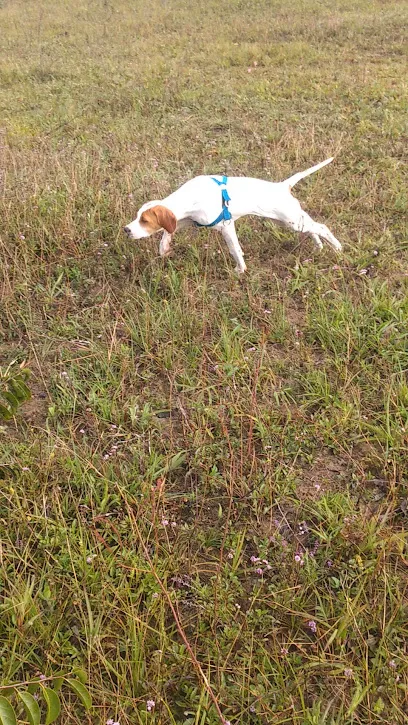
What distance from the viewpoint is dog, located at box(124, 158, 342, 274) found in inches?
141

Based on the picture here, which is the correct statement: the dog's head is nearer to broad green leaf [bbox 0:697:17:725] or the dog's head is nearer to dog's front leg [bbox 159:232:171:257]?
dog's front leg [bbox 159:232:171:257]

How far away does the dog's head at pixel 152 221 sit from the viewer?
354cm

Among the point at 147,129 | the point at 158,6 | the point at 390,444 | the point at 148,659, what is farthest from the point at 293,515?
the point at 158,6

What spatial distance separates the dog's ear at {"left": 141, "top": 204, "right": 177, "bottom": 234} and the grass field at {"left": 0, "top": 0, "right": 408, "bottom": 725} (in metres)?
0.42

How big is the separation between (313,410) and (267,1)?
13.2 meters

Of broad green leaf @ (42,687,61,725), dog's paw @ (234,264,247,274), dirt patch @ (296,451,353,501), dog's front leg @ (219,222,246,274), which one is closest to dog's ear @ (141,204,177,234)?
dog's front leg @ (219,222,246,274)

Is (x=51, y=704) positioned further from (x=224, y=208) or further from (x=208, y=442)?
(x=224, y=208)

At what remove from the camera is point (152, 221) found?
3.58 m

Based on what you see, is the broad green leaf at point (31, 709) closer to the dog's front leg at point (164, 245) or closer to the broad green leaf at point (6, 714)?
the broad green leaf at point (6, 714)

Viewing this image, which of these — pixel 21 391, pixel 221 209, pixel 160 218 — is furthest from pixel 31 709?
pixel 221 209

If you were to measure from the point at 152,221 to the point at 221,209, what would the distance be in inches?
19.0

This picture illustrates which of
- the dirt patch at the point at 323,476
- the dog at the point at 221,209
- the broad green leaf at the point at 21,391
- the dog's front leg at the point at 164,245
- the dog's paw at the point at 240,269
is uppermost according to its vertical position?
the broad green leaf at the point at 21,391

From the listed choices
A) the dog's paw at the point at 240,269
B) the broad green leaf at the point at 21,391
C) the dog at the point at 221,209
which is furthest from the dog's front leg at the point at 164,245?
the broad green leaf at the point at 21,391

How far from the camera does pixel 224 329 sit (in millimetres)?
3422
